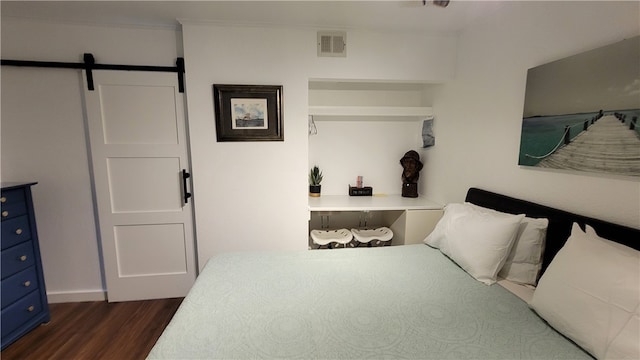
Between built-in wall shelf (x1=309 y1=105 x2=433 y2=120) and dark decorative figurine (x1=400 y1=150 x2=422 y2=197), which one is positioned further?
dark decorative figurine (x1=400 y1=150 x2=422 y2=197)

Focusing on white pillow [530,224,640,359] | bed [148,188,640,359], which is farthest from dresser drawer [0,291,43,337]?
white pillow [530,224,640,359]

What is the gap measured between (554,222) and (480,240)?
352mm

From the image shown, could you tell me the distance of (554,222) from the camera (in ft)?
4.48

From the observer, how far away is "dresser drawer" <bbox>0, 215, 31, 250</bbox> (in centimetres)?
181

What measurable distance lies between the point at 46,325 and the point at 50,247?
0.64 metres

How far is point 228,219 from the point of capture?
7.68 ft

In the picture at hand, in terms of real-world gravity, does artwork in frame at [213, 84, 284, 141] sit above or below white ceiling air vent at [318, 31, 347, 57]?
below

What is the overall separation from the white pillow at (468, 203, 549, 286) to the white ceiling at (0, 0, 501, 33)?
1.48 meters

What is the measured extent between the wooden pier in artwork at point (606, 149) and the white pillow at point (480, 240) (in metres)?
0.38

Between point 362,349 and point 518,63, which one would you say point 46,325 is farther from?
point 518,63

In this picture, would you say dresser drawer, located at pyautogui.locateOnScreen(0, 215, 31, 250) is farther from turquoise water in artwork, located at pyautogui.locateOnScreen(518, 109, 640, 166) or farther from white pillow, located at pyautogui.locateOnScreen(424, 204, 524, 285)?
turquoise water in artwork, located at pyautogui.locateOnScreen(518, 109, 640, 166)

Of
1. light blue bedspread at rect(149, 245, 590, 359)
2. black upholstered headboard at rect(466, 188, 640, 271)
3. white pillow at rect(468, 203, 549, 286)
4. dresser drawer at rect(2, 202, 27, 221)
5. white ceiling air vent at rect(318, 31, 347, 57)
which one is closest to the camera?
light blue bedspread at rect(149, 245, 590, 359)

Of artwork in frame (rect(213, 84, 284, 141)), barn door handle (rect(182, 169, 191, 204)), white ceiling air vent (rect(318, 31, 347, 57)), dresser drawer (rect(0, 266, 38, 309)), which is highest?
white ceiling air vent (rect(318, 31, 347, 57))

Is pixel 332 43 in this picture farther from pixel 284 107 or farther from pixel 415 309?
pixel 415 309
